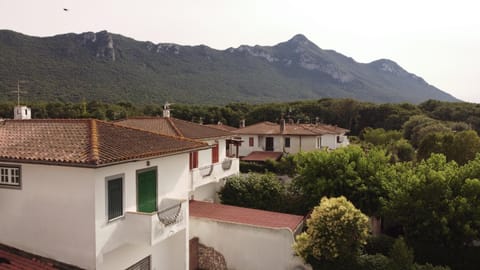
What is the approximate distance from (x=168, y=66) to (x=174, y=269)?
100762mm

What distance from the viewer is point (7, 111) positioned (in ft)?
184

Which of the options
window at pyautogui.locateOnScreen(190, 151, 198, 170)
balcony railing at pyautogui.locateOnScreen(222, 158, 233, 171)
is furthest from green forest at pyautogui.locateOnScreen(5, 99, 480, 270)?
window at pyautogui.locateOnScreen(190, 151, 198, 170)

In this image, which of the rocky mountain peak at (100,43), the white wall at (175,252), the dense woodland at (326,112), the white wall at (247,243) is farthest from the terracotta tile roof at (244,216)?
the rocky mountain peak at (100,43)

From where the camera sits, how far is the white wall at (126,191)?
1105 cm

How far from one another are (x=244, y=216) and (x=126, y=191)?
8.62 meters

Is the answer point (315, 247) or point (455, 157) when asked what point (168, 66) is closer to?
point (455, 157)

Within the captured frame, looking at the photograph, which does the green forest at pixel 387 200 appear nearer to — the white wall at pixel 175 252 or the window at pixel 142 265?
the white wall at pixel 175 252

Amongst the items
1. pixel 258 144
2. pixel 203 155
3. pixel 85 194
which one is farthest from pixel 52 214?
pixel 258 144

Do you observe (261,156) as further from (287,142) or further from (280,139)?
(287,142)

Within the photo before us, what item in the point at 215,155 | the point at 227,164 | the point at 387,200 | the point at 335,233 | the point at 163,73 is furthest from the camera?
the point at 163,73

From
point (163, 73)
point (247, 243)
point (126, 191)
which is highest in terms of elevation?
point (163, 73)

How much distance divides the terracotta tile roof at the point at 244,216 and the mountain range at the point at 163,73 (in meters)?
52.6

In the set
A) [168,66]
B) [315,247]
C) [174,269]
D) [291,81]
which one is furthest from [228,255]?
[291,81]

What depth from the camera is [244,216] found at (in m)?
19.5
